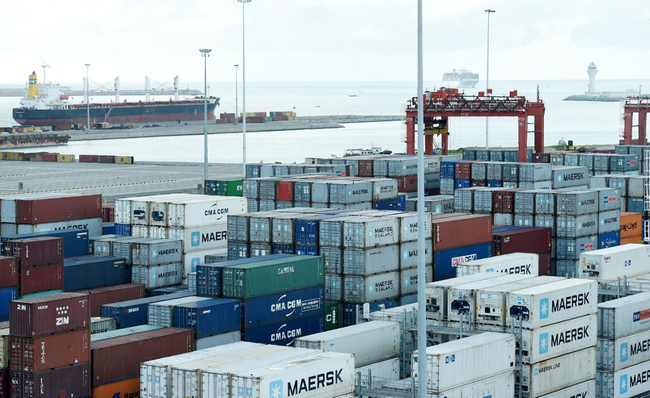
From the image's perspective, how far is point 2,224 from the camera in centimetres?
5272

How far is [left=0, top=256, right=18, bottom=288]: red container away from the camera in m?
39.3

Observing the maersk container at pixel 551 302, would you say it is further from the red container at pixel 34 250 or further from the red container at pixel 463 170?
the red container at pixel 463 170

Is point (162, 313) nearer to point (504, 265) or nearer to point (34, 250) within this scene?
point (34, 250)

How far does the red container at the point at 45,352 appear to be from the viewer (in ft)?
101

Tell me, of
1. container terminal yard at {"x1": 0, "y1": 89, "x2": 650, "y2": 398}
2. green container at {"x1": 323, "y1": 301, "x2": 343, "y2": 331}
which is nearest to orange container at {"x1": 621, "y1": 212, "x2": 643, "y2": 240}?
container terminal yard at {"x1": 0, "y1": 89, "x2": 650, "y2": 398}

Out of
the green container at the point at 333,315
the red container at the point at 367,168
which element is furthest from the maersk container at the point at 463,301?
the red container at the point at 367,168

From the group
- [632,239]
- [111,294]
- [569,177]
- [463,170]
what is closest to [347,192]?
[111,294]

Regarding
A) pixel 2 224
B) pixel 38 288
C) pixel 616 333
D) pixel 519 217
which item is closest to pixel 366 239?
pixel 616 333

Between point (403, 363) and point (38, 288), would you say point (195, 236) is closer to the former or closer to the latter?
point (38, 288)

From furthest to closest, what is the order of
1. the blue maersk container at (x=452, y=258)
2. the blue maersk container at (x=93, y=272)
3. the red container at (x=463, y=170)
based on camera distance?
the red container at (x=463, y=170) < the blue maersk container at (x=452, y=258) < the blue maersk container at (x=93, y=272)

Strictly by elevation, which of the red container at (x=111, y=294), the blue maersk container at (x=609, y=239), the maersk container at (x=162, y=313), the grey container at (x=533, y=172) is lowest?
the red container at (x=111, y=294)

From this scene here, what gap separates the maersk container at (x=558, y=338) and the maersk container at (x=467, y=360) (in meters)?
0.72

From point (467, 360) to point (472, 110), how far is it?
5451 centimetres

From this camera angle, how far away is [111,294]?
4350 cm
